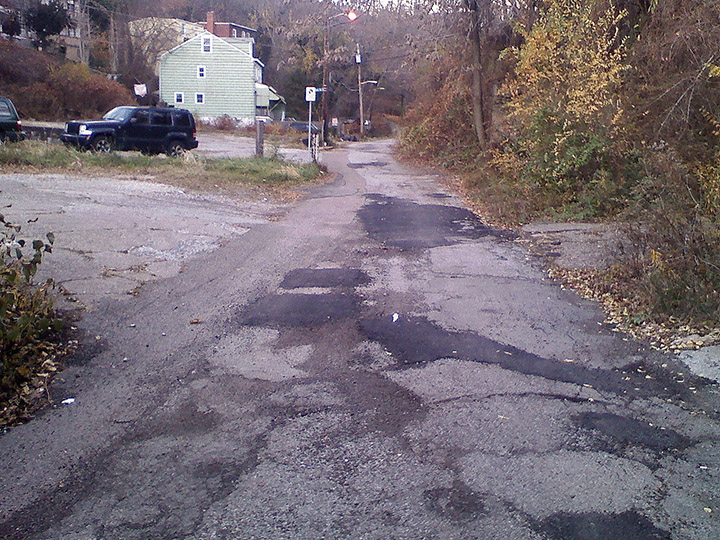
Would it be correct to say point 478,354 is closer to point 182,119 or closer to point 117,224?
point 117,224

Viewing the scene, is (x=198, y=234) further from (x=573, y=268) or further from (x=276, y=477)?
(x=276, y=477)

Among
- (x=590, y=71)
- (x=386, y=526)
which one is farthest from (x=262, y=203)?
(x=386, y=526)

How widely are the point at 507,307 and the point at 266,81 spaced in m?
75.7

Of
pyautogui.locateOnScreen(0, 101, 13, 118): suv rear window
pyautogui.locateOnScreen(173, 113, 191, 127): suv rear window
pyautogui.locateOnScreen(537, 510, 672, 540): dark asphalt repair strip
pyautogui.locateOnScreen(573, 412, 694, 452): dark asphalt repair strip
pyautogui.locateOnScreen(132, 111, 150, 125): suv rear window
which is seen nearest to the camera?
pyautogui.locateOnScreen(537, 510, 672, 540): dark asphalt repair strip

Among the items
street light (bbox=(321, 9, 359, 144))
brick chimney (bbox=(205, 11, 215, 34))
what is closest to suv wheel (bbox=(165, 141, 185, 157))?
street light (bbox=(321, 9, 359, 144))

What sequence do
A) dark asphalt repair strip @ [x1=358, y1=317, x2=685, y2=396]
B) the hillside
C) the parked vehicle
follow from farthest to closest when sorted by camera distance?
the hillside < the parked vehicle < dark asphalt repair strip @ [x1=358, y1=317, x2=685, y2=396]

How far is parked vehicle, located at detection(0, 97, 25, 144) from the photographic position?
2128 centimetres

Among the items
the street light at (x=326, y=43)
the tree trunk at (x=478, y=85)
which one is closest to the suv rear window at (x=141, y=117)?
the street light at (x=326, y=43)

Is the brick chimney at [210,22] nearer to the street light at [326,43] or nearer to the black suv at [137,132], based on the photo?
the street light at [326,43]

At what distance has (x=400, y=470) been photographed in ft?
13.8

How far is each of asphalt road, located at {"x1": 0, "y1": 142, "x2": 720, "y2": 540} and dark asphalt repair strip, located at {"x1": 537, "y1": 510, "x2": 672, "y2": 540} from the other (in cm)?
1

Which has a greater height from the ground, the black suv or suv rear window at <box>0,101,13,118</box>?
suv rear window at <box>0,101,13,118</box>

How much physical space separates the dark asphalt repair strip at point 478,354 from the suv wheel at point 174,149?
1938 centimetres

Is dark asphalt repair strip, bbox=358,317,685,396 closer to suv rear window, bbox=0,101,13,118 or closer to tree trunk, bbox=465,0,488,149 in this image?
tree trunk, bbox=465,0,488,149
